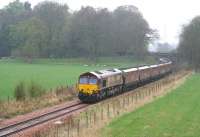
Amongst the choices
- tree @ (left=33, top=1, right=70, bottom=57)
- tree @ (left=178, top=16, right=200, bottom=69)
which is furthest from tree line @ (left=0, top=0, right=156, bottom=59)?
tree @ (left=178, top=16, right=200, bottom=69)

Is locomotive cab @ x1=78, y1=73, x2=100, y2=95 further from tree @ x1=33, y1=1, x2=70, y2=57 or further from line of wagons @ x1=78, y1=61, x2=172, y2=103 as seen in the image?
tree @ x1=33, y1=1, x2=70, y2=57

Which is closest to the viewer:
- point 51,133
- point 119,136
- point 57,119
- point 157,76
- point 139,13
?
point 119,136

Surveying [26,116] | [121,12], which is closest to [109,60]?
[121,12]

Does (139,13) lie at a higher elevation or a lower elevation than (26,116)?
higher

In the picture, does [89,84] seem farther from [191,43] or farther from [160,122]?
[191,43]

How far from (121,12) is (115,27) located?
10979 millimetres

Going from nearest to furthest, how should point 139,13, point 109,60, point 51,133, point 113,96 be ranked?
point 51,133, point 113,96, point 109,60, point 139,13

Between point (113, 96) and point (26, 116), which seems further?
point (113, 96)

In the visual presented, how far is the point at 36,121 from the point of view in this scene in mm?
32938

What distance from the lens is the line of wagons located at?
45.8 m

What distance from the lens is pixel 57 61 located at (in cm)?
14588

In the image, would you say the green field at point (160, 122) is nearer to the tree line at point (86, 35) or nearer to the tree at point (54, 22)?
the tree line at point (86, 35)

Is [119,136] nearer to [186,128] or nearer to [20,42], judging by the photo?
[186,128]

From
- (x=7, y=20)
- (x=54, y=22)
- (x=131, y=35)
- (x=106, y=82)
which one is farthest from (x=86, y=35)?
(x=106, y=82)
